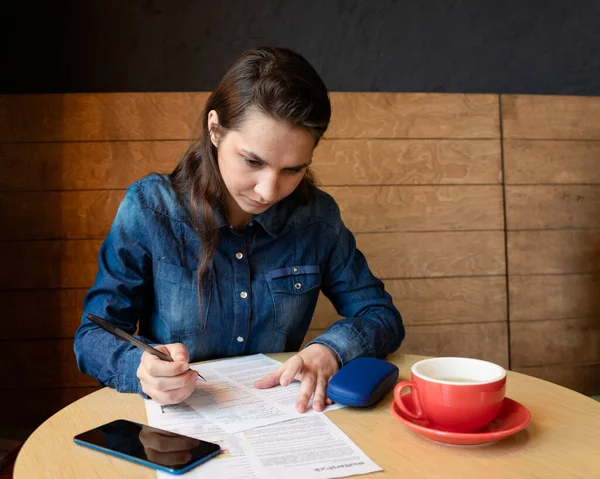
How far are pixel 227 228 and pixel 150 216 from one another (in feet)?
0.51

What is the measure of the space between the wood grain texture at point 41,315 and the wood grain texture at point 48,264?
0.03 meters

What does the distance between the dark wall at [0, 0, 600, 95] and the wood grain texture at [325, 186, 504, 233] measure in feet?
1.33

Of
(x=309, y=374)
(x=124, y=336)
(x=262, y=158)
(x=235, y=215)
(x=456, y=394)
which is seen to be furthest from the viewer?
(x=235, y=215)

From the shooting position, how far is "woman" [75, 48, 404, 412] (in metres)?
1.08

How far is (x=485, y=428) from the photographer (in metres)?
0.77

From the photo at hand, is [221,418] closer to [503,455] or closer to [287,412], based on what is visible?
[287,412]

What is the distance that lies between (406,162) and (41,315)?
4.65 feet

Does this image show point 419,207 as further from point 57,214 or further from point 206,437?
point 206,437

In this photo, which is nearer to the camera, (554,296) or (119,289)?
(119,289)

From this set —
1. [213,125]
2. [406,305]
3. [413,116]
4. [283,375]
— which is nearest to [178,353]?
[283,375]

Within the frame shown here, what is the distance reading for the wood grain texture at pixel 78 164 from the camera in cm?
209

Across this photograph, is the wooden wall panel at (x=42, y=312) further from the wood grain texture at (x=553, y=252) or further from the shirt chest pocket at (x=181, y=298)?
the wood grain texture at (x=553, y=252)

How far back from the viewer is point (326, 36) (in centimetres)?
229

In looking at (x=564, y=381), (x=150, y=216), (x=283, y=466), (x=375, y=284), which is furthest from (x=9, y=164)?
(x=564, y=381)
